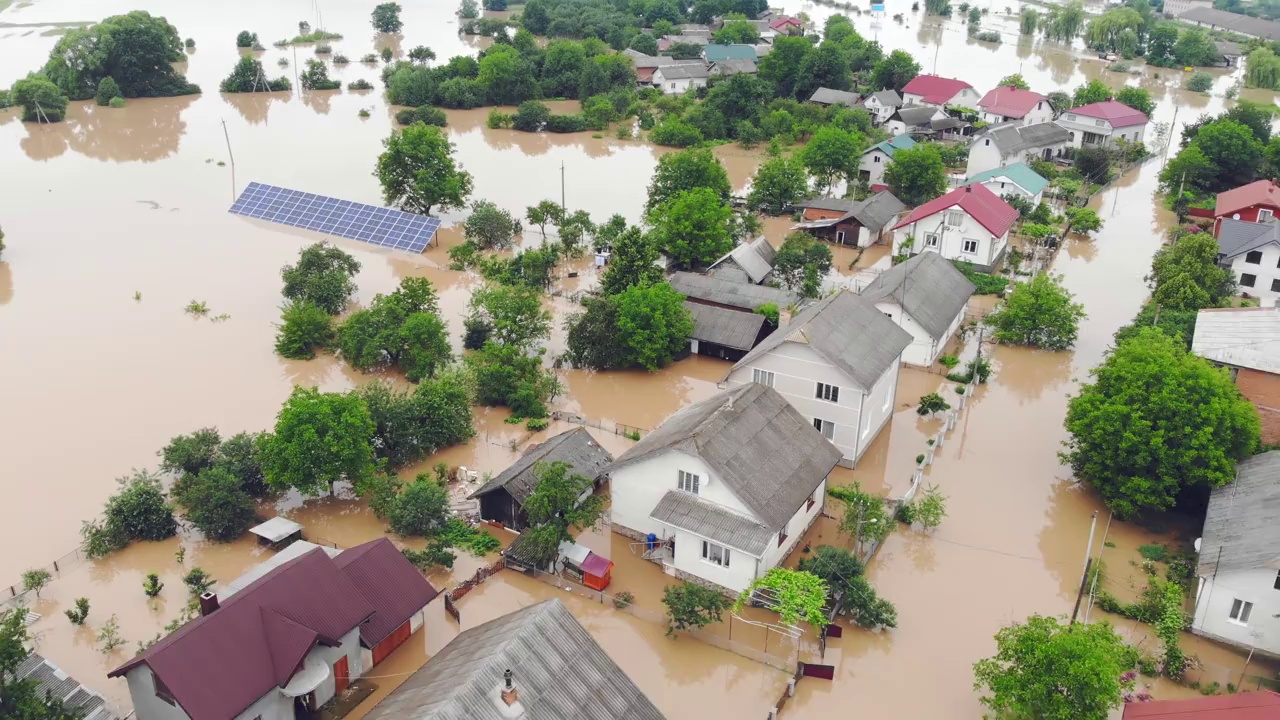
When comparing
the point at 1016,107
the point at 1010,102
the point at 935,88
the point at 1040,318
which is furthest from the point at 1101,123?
the point at 1040,318

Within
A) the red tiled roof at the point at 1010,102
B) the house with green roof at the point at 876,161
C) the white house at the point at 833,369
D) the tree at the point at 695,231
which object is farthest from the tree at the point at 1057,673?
the red tiled roof at the point at 1010,102

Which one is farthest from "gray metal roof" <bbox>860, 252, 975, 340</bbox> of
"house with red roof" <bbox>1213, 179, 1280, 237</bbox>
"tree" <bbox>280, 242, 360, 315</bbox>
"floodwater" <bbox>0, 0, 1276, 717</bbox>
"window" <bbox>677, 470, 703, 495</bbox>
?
"tree" <bbox>280, 242, 360, 315</bbox>

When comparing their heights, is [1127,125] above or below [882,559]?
above

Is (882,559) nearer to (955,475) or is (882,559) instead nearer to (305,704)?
(955,475)

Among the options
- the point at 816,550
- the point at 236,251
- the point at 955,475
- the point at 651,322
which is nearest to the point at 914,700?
the point at 816,550

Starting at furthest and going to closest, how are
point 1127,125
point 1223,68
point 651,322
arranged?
point 1223,68 < point 1127,125 < point 651,322

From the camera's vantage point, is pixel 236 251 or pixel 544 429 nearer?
pixel 544 429
